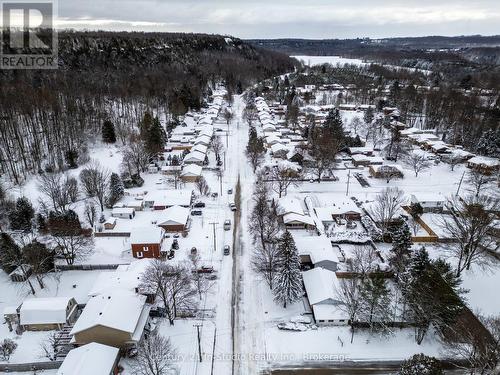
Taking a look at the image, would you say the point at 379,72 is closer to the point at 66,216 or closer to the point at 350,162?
the point at 350,162

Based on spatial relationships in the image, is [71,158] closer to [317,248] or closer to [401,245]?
[317,248]

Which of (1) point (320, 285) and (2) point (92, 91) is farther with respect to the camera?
(2) point (92, 91)

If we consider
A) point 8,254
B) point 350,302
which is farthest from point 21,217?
point 350,302

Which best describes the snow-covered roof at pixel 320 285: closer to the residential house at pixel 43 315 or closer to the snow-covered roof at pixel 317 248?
the snow-covered roof at pixel 317 248

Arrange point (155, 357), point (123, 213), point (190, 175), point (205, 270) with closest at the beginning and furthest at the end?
point (155, 357) → point (205, 270) → point (123, 213) → point (190, 175)

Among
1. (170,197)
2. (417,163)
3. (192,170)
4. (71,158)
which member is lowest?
(170,197)

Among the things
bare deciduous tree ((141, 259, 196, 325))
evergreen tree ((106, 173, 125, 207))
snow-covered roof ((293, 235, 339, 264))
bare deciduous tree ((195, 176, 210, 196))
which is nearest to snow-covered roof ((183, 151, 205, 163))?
bare deciduous tree ((195, 176, 210, 196))

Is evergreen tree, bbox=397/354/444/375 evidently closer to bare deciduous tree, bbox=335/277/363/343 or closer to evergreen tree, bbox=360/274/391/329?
evergreen tree, bbox=360/274/391/329
